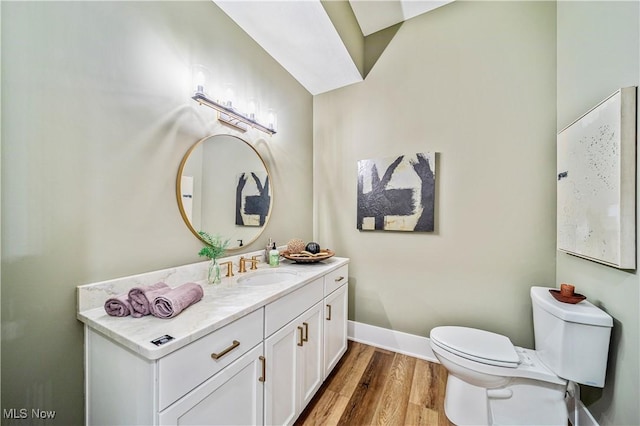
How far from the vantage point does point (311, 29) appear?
5.56ft

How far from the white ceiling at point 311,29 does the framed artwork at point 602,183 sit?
1524 mm

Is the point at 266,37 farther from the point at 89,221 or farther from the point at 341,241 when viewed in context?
the point at 341,241

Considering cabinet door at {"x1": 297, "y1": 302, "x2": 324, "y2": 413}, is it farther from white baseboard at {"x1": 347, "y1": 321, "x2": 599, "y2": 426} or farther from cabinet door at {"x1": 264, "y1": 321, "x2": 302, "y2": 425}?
white baseboard at {"x1": 347, "y1": 321, "x2": 599, "y2": 426}

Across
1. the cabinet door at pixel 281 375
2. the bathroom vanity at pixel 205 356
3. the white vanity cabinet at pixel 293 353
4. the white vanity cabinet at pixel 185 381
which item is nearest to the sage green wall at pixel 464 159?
the white vanity cabinet at pixel 293 353

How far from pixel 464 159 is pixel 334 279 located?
1.38 metres

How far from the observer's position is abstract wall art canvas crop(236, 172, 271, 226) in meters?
1.68

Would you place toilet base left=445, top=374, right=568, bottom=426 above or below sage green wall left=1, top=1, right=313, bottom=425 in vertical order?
below

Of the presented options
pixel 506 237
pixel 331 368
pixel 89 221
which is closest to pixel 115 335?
pixel 89 221

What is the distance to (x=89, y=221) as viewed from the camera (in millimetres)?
974

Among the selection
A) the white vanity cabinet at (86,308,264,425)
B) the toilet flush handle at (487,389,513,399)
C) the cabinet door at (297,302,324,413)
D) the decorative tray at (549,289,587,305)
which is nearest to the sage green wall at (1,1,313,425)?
the white vanity cabinet at (86,308,264,425)

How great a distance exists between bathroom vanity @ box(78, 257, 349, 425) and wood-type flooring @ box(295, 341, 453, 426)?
0.18 m

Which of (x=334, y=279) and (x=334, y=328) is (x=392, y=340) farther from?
(x=334, y=279)

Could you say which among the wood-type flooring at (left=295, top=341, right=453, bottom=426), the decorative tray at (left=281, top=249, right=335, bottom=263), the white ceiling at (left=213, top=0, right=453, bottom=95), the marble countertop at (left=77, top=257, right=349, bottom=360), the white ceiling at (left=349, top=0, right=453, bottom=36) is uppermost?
the white ceiling at (left=349, top=0, right=453, bottom=36)

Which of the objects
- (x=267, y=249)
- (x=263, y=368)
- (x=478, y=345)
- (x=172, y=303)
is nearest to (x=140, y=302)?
(x=172, y=303)
